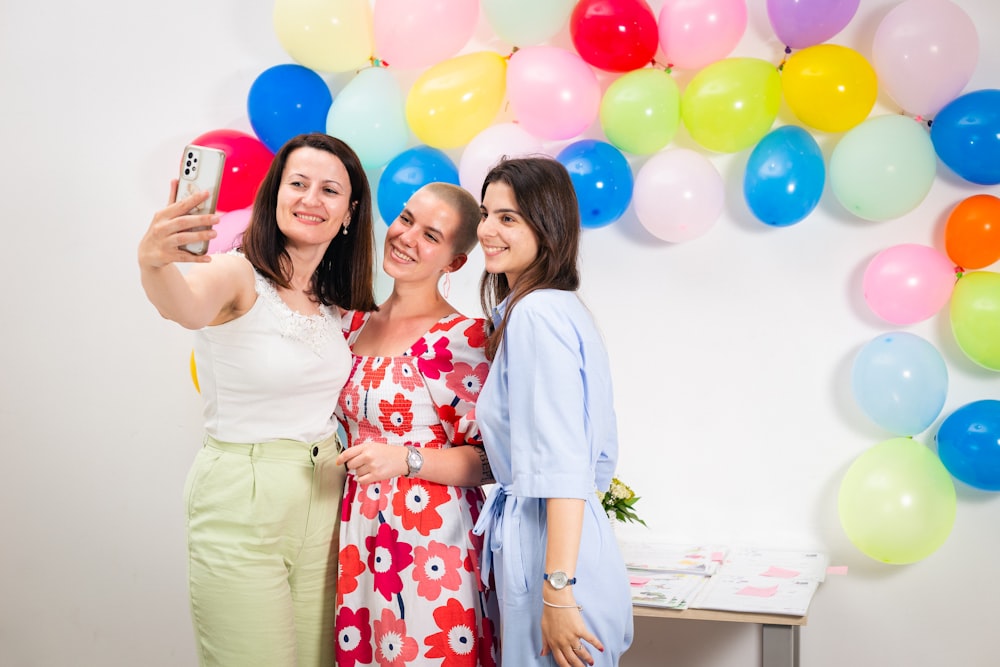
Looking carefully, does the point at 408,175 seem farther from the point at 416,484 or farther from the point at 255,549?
the point at 255,549

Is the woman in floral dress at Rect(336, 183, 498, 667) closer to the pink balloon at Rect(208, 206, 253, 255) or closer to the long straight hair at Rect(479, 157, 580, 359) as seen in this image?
the long straight hair at Rect(479, 157, 580, 359)

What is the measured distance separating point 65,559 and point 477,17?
2.42 m

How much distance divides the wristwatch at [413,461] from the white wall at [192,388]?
115cm

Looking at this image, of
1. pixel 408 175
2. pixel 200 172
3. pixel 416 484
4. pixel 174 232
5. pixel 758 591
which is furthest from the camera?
pixel 408 175

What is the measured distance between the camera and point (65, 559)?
330cm

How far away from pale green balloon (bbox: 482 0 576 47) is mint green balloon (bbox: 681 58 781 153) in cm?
42

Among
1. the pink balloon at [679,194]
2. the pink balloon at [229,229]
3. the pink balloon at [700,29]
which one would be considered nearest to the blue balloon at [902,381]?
the pink balloon at [679,194]

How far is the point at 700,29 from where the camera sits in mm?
2434

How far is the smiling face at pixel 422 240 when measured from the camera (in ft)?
6.50

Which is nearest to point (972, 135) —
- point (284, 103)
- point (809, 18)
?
point (809, 18)

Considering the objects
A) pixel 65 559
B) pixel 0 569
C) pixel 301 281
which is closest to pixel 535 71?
pixel 301 281

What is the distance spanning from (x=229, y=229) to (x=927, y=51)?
76.4 inches

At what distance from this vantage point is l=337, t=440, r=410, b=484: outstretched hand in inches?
67.2

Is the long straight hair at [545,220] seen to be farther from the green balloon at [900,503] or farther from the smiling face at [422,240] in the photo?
the green balloon at [900,503]
